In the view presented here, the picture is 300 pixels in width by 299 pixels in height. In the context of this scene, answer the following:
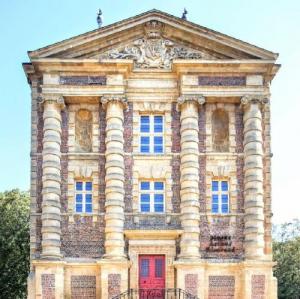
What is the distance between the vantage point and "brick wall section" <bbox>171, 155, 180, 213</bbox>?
1352 inches

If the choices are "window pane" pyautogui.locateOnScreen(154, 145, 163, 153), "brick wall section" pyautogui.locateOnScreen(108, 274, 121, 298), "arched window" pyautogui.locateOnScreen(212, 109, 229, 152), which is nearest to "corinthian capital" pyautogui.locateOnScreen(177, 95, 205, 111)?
"arched window" pyautogui.locateOnScreen(212, 109, 229, 152)

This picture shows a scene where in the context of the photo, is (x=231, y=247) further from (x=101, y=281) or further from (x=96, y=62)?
(x=96, y=62)

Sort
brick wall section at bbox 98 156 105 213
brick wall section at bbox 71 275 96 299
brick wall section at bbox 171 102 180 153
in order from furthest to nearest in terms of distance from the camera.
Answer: brick wall section at bbox 171 102 180 153
brick wall section at bbox 98 156 105 213
brick wall section at bbox 71 275 96 299

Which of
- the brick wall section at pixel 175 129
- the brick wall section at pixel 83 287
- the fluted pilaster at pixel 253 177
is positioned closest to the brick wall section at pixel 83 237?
the brick wall section at pixel 83 287

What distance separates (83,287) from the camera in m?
33.2

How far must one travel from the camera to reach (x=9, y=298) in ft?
179

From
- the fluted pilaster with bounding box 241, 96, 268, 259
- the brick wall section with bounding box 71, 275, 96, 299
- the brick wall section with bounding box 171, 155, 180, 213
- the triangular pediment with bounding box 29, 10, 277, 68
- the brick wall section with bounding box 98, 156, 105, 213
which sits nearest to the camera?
the brick wall section with bounding box 71, 275, 96, 299

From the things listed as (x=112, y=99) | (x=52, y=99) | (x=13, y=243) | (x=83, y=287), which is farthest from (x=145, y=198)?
(x=13, y=243)

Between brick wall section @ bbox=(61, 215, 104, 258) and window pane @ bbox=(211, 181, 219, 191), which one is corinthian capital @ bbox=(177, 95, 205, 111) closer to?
window pane @ bbox=(211, 181, 219, 191)

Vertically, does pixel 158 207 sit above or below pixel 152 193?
below

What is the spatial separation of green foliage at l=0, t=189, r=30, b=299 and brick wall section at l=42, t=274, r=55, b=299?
772 inches

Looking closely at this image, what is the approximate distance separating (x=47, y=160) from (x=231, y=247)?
8503 millimetres

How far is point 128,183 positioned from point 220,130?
4693mm

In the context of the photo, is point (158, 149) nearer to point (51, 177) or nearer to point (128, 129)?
point (128, 129)
